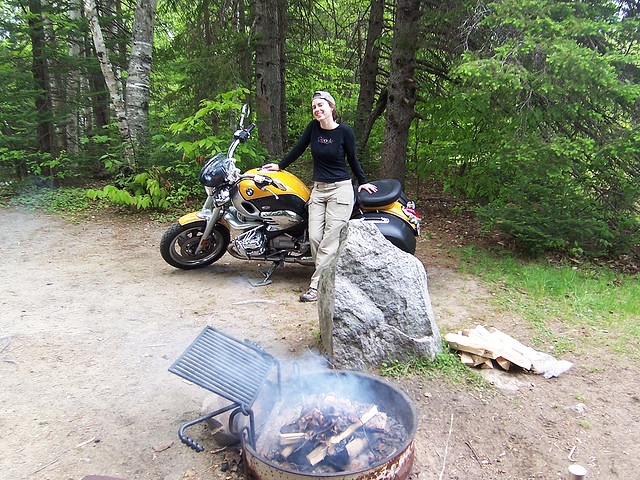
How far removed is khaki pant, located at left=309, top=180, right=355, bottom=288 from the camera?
452 centimetres

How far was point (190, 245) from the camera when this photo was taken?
207 inches

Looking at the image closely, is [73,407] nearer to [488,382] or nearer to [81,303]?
[81,303]

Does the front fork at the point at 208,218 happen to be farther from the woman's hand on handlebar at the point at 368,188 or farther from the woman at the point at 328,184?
the woman's hand on handlebar at the point at 368,188

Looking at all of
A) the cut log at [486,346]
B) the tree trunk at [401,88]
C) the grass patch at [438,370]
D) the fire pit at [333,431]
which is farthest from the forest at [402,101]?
the fire pit at [333,431]

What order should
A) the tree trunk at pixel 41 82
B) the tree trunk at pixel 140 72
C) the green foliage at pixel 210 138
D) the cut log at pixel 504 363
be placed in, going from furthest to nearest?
the tree trunk at pixel 41 82 → the tree trunk at pixel 140 72 → the green foliage at pixel 210 138 → the cut log at pixel 504 363

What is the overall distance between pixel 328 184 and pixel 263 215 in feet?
2.65

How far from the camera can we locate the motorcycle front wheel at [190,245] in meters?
5.08

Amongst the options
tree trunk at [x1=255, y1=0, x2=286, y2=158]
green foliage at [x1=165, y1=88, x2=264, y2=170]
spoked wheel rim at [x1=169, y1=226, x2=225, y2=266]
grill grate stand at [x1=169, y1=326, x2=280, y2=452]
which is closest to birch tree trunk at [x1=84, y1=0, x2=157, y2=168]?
green foliage at [x1=165, y1=88, x2=264, y2=170]

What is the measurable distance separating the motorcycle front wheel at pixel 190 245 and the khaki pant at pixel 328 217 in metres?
1.21

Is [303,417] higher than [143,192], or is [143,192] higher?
[143,192]

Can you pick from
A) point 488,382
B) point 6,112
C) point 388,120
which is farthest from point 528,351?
point 6,112

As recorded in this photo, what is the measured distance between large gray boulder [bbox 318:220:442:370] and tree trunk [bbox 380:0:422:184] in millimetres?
4216

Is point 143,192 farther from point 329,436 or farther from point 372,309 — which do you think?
point 329,436

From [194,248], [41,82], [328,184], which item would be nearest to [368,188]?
[328,184]
